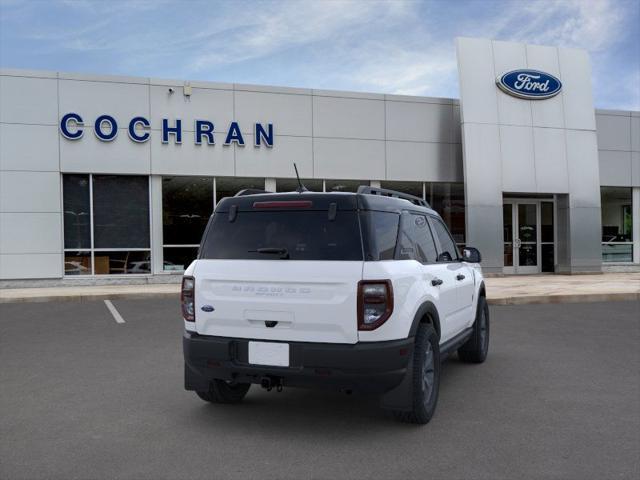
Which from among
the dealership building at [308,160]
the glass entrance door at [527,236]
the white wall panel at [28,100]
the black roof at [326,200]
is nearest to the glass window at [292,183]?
the dealership building at [308,160]

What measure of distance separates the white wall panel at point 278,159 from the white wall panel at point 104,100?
3.05 m

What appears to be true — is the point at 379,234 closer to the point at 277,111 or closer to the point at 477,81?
the point at 277,111

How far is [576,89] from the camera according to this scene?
20531 millimetres

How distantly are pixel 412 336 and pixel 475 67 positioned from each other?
1668cm

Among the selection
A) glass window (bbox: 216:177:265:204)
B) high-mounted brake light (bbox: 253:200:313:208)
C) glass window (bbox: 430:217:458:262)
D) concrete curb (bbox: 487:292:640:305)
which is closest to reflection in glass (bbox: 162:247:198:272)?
glass window (bbox: 216:177:265:204)

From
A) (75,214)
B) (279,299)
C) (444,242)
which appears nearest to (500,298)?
(444,242)

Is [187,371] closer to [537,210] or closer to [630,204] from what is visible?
[537,210]

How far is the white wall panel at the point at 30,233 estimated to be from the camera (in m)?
16.2

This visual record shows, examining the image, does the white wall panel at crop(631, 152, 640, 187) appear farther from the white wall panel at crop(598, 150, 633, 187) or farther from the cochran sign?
the cochran sign

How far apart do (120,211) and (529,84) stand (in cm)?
1353

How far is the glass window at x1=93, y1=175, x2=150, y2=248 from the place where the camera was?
17109 millimetres

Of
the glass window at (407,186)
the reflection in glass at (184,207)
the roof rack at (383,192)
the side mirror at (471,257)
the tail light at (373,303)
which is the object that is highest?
the glass window at (407,186)

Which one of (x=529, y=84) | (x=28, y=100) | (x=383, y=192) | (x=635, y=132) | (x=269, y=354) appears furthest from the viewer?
(x=635, y=132)

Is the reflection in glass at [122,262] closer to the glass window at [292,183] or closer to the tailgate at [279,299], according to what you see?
the glass window at [292,183]
